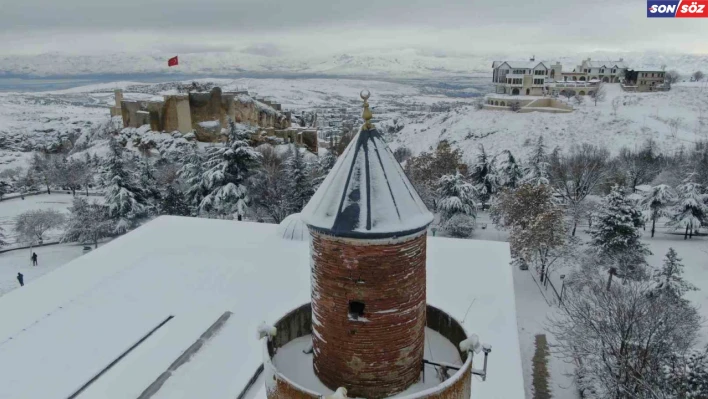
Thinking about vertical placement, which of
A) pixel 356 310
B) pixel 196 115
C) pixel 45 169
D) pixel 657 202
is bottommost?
pixel 657 202

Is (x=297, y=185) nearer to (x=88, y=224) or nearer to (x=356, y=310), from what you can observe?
(x=88, y=224)

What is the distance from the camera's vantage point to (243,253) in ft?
57.2

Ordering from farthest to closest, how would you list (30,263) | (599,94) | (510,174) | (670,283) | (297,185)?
(599,94), (510,174), (297,185), (30,263), (670,283)

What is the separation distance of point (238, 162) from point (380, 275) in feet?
93.7

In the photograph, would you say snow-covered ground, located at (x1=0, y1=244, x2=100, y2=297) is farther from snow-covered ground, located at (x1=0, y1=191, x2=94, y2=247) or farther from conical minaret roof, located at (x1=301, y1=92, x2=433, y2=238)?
conical minaret roof, located at (x1=301, y1=92, x2=433, y2=238)

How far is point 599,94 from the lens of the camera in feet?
262

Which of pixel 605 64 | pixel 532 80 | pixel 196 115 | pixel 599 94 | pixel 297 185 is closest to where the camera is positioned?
pixel 297 185

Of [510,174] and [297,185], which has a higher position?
[297,185]

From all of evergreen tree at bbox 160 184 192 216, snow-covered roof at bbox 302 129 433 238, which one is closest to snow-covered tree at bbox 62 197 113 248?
evergreen tree at bbox 160 184 192 216

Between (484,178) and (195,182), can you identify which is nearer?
(195,182)

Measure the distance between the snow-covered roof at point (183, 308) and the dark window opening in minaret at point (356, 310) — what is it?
5.60 metres

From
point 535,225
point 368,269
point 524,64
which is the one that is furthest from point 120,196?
point 524,64

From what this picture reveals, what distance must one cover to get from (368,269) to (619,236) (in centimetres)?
2449

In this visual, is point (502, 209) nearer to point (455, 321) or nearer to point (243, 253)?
point (243, 253)
